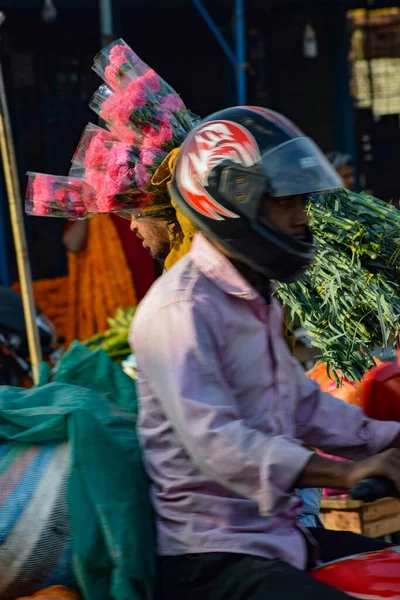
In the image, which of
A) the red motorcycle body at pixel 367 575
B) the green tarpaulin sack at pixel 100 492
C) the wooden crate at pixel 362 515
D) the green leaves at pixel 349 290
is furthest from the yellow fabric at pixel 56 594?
the wooden crate at pixel 362 515

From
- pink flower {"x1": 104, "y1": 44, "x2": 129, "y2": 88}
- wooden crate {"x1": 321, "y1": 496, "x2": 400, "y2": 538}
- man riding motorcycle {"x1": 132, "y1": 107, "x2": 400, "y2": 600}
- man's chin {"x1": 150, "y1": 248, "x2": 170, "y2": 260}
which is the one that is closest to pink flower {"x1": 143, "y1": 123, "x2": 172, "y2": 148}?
pink flower {"x1": 104, "y1": 44, "x2": 129, "y2": 88}

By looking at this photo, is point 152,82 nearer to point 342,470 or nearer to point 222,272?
point 222,272

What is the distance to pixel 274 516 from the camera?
235 cm

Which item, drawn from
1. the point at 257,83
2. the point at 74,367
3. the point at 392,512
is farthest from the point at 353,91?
the point at 74,367

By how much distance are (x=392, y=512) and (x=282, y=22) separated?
7.62m

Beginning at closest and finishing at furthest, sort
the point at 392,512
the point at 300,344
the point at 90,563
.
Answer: the point at 90,563
the point at 392,512
the point at 300,344

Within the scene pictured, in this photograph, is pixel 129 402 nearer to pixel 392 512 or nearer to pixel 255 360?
pixel 255 360

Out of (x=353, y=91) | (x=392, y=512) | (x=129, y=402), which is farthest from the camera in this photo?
(x=353, y=91)

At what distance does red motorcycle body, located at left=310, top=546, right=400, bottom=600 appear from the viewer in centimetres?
215

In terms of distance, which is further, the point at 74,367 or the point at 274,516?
the point at 74,367

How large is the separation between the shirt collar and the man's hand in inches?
16.5

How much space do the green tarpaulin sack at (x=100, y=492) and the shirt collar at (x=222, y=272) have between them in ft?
1.29

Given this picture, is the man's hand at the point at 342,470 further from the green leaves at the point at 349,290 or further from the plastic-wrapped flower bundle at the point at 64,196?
the plastic-wrapped flower bundle at the point at 64,196

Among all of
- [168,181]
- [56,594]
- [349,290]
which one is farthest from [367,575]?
[168,181]
